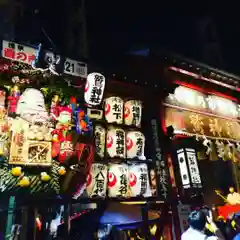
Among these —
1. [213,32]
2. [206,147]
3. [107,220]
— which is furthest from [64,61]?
[213,32]

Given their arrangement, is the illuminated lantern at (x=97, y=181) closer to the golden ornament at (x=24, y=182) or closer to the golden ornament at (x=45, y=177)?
the golden ornament at (x=45, y=177)

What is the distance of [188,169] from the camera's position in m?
10.8

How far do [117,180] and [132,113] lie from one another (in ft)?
8.46

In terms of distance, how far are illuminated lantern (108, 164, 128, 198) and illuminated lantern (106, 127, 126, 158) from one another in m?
0.40

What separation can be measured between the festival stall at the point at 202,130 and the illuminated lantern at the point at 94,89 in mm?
3306

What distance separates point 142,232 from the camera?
9.67 m

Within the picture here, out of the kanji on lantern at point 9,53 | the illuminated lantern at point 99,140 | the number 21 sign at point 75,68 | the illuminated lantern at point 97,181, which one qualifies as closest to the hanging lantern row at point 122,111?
the illuminated lantern at point 99,140

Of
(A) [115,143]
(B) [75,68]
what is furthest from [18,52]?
(A) [115,143]

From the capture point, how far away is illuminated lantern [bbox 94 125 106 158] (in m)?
9.48

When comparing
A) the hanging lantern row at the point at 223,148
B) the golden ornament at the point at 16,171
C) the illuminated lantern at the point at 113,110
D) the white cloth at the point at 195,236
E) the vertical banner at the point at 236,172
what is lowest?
the white cloth at the point at 195,236

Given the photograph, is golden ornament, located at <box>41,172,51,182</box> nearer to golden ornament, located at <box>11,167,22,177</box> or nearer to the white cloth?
golden ornament, located at <box>11,167,22,177</box>

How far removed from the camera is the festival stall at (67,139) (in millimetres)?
7887

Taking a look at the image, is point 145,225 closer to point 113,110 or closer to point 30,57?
point 113,110

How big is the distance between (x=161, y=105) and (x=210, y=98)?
375cm
